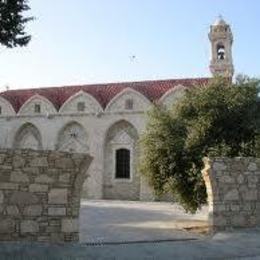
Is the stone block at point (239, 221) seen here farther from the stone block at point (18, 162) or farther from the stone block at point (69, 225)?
the stone block at point (18, 162)

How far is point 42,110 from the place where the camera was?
3544 cm

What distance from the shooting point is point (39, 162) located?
380 inches

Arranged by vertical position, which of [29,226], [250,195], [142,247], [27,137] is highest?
[27,137]

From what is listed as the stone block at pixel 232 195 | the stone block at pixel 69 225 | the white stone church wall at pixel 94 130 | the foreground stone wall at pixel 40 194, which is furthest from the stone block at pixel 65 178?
the white stone church wall at pixel 94 130

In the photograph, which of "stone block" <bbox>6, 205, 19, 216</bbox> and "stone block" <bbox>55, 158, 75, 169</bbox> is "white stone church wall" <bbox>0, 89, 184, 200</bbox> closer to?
"stone block" <bbox>55, 158, 75, 169</bbox>

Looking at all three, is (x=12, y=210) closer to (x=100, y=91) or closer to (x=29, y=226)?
(x=29, y=226)

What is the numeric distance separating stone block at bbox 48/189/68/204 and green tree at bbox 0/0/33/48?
455 centimetres

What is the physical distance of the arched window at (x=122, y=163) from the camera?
32.9 m

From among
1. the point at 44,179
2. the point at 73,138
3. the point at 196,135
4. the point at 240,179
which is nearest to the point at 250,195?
the point at 240,179

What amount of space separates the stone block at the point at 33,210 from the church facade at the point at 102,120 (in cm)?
2197

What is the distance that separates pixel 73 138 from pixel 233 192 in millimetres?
23308

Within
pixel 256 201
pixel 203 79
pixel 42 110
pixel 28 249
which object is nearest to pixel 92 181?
pixel 42 110

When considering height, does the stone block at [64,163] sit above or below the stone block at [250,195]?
above

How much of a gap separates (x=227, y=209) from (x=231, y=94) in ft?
14.4
